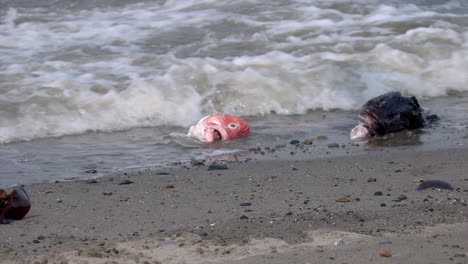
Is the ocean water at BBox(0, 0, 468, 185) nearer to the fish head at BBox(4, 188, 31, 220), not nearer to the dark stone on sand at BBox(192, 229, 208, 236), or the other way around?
the fish head at BBox(4, 188, 31, 220)

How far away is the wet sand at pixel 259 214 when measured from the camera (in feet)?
13.8

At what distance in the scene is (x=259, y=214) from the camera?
487 centimetres

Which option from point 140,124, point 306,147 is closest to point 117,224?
point 306,147

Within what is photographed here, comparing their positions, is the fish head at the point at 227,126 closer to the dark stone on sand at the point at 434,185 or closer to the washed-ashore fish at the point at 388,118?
the washed-ashore fish at the point at 388,118

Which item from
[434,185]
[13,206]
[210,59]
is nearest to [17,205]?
[13,206]

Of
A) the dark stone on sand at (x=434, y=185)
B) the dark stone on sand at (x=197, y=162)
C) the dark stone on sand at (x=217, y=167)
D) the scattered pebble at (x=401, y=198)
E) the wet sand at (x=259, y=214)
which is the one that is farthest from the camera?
the dark stone on sand at (x=197, y=162)

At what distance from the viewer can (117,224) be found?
4.79 meters

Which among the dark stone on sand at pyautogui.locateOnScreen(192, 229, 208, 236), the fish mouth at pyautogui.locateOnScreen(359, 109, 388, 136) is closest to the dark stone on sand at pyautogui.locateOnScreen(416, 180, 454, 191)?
the dark stone on sand at pyautogui.locateOnScreen(192, 229, 208, 236)

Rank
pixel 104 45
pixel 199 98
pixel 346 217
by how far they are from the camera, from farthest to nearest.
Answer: pixel 104 45 → pixel 199 98 → pixel 346 217

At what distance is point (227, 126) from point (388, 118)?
3.98 ft

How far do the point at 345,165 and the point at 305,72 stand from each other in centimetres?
297

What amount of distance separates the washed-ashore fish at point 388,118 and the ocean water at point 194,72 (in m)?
0.19

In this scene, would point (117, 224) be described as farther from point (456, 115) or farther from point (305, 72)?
point (305, 72)

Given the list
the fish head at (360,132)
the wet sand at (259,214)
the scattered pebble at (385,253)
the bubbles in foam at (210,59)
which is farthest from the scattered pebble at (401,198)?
the bubbles in foam at (210,59)
